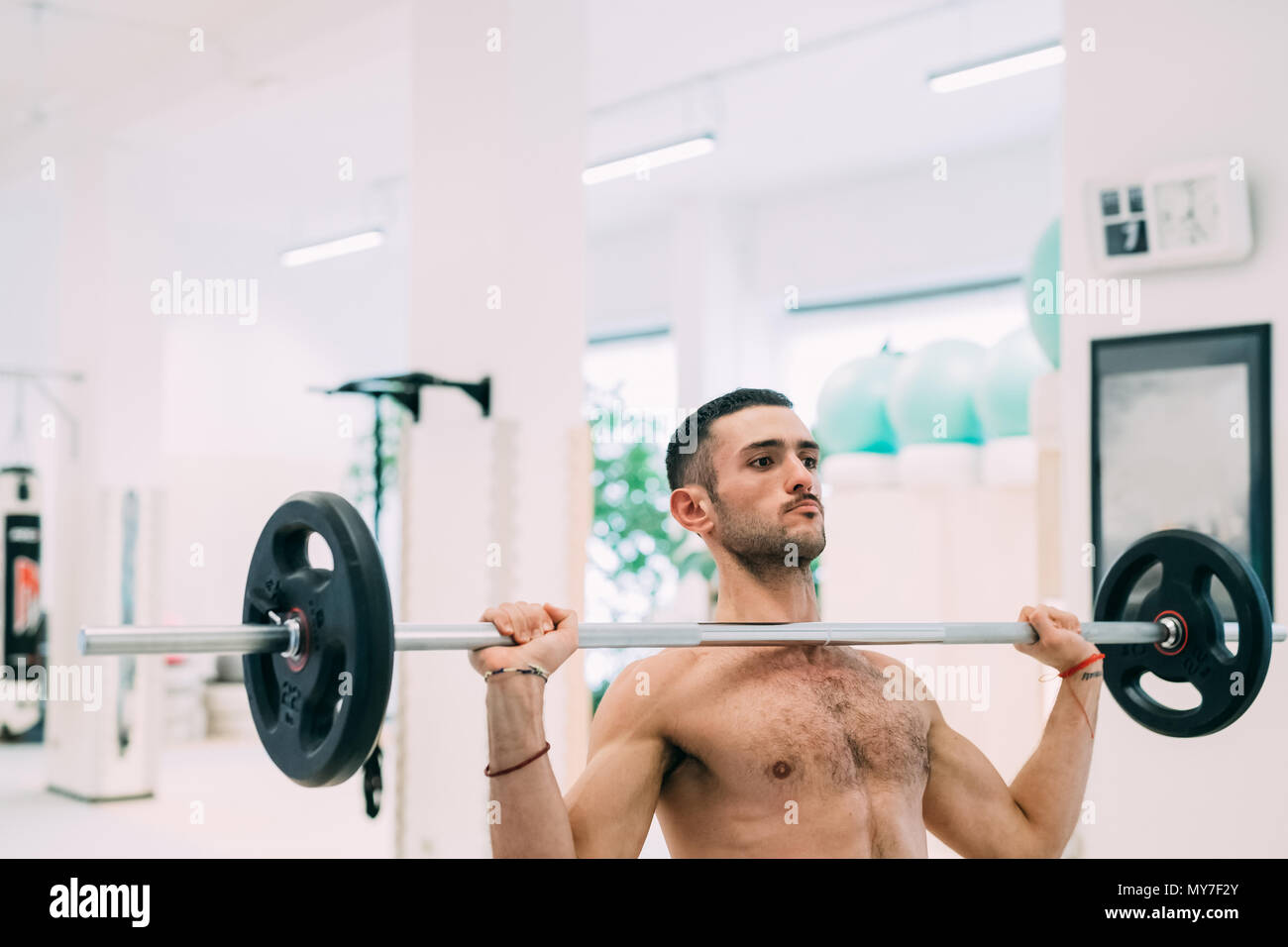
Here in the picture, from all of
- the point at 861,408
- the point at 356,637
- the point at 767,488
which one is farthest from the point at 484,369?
the point at 356,637

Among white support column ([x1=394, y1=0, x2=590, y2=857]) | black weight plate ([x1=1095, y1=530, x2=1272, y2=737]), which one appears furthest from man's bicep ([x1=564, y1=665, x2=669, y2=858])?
white support column ([x1=394, y1=0, x2=590, y2=857])

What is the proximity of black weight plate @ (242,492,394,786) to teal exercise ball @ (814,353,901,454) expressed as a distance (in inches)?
142

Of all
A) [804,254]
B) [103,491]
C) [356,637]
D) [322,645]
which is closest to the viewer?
[356,637]

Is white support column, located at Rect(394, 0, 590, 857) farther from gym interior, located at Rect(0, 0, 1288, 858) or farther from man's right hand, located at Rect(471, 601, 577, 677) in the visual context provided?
man's right hand, located at Rect(471, 601, 577, 677)

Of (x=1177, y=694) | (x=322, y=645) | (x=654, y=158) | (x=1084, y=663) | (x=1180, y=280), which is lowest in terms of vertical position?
(x=1177, y=694)

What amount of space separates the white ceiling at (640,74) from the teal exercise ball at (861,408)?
180 centimetres

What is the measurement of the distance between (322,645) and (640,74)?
18.1 ft

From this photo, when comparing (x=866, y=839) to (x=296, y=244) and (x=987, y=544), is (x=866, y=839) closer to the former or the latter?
(x=987, y=544)

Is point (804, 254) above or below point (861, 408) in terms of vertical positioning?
above

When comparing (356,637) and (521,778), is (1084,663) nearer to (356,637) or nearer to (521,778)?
(521,778)

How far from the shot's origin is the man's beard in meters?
2.00

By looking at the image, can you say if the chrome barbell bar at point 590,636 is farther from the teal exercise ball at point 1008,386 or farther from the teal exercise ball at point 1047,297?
the teal exercise ball at point 1008,386

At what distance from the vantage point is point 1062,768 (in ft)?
6.94
